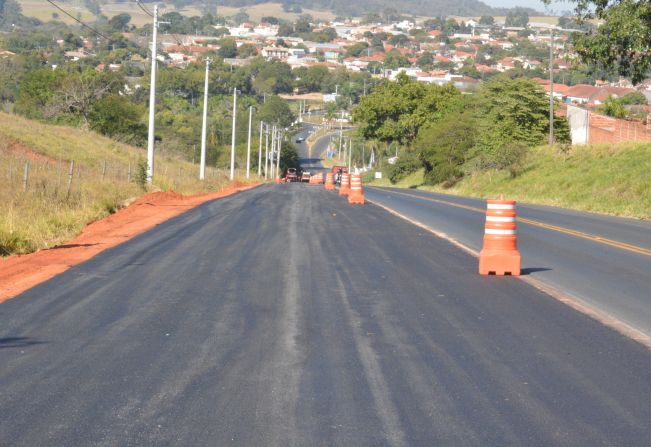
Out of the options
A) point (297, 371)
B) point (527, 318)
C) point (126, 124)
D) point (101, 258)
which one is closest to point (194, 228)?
point (101, 258)

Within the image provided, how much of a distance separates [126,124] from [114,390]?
274 ft

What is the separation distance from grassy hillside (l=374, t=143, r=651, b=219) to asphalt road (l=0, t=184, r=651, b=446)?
23.2 metres

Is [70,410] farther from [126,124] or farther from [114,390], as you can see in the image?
[126,124]

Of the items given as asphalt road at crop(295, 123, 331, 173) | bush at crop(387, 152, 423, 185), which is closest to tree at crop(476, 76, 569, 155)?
bush at crop(387, 152, 423, 185)

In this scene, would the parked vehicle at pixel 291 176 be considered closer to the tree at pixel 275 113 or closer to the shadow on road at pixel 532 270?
the tree at pixel 275 113

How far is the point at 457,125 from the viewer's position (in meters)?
79.4

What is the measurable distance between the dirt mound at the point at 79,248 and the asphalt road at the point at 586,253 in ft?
23.4

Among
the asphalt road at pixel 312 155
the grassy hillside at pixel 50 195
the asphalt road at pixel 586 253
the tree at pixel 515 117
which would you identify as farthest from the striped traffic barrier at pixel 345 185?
the asphalt road at pixel 312 155

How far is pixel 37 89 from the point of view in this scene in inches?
3588

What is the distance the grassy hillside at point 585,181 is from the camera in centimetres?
3841

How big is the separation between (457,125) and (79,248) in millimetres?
64606

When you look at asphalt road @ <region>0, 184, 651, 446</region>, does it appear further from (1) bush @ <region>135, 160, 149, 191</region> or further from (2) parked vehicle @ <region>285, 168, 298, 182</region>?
(2) parked vehicle @ <region>285, 168, 298, 182</region>

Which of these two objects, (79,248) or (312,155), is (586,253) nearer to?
(79,248)

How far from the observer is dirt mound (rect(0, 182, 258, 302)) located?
13.1 m
